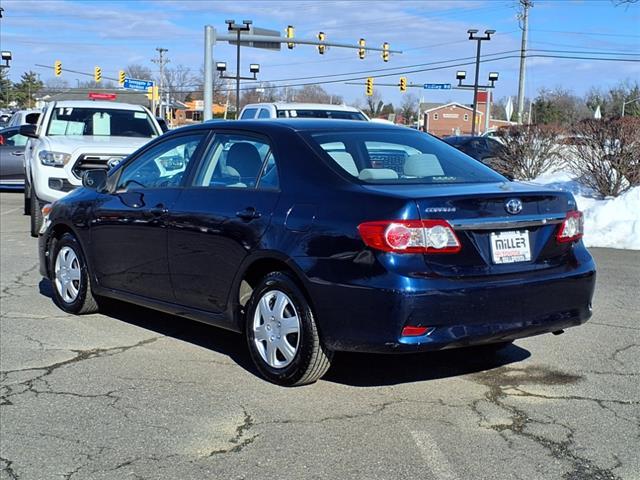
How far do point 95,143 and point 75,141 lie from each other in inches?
16.6

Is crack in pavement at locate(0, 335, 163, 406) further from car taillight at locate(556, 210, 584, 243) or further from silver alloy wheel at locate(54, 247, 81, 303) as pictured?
car taillight at locate(556, 210, 584, 243)

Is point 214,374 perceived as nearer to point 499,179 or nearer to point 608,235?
point 499,179

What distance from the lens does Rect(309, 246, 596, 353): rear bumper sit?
14.0ft

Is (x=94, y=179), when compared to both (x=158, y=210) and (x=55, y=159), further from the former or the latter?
(x=55, y=159)

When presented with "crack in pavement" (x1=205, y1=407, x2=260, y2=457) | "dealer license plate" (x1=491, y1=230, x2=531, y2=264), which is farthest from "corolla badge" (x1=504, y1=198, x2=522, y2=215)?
"crack in pavement" (x1=205, y1=407, x2=260, y2=457)

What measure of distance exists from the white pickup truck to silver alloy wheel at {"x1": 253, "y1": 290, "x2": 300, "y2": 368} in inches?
230

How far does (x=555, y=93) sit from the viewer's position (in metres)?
76.6

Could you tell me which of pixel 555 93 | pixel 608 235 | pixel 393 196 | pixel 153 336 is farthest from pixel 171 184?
pixel 555 93

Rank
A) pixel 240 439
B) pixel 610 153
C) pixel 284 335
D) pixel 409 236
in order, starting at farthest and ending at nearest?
1. pixel 610 153
2. pixel 284 335
3. pixel 409 236
4. pixel 240 439

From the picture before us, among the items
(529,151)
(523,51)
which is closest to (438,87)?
(523,51)

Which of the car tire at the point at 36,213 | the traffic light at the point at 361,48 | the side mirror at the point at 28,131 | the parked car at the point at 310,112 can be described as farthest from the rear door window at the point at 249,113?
the traffic light at the point at 361,48

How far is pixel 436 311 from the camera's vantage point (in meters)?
4.31

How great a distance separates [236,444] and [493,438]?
53.7 inches

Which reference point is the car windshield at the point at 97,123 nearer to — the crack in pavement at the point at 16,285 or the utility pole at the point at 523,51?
the crack in pavement at the point at 16,285
